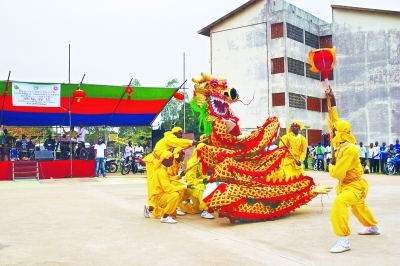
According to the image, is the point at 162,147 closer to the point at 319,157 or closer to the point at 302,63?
the point at 319,157

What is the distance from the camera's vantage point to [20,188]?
1234 centimetres

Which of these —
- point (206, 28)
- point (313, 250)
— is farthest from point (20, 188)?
point (206, 28)

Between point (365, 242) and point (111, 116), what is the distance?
46.9 feet

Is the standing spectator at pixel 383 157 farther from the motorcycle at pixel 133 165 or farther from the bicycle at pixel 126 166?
the bicycle at pixel 126 166

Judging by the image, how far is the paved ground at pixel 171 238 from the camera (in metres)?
4.57

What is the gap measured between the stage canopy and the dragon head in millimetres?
8450

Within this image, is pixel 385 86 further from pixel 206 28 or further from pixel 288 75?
pixel 206 28

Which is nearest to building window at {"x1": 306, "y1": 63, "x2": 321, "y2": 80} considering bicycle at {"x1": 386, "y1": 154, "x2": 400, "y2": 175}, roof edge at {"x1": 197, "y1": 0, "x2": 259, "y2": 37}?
roof edge at {"x1": 197, "y1": 0, "x2": 259, "y2": 37}

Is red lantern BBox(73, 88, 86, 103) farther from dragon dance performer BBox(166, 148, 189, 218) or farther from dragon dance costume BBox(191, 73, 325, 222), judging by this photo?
dragon dance performer BBox(166, 148, 189, 218)

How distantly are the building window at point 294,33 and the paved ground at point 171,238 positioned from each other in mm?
20868

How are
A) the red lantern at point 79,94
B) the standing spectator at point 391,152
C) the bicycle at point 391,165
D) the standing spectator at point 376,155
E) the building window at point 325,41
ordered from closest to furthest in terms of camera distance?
the red lantern at point 79,94, the bicycle at point 391,165, the standing spectator at point 391,152, the standing spectator at point 376,155, the building window at point 325,41

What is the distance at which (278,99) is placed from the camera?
28.4m

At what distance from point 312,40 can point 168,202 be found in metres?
25.8

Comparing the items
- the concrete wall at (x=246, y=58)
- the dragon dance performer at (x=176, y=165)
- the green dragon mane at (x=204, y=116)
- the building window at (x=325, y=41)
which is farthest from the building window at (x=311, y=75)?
the dragon dance performer at (x=176, y=165)
